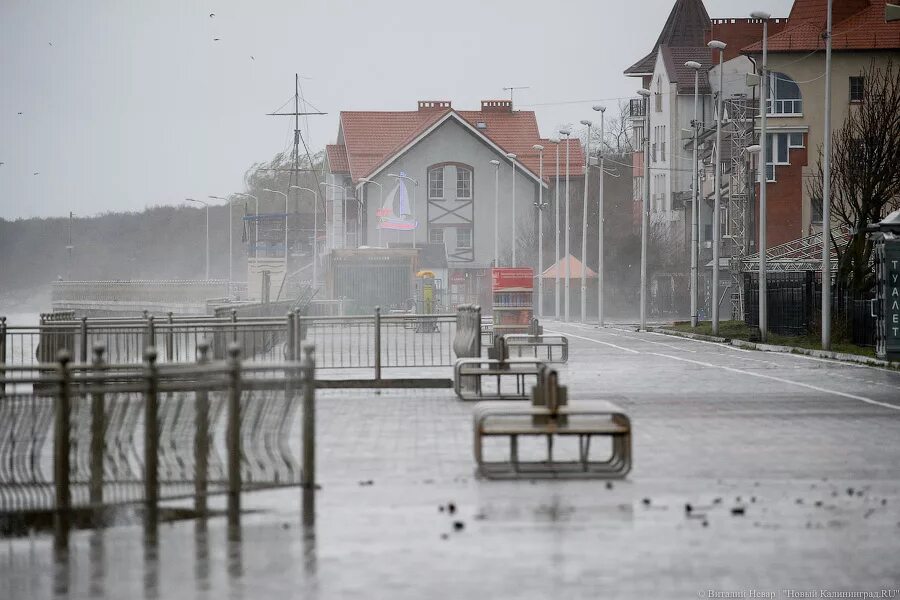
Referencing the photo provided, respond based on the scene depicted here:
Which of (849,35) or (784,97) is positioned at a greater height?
(849,35)

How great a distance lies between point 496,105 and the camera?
10744 centimetres

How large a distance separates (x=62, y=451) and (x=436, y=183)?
8639 centimetres

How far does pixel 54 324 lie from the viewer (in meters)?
24.8

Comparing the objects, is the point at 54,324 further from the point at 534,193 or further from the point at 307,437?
the point at 534,193

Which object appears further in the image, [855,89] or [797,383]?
[855,89]

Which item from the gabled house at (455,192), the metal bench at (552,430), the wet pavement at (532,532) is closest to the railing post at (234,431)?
the wet pavement at (532,532)

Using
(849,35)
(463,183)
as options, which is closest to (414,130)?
(463,183)

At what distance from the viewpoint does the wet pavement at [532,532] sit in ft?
27.2

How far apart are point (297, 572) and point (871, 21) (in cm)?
7318

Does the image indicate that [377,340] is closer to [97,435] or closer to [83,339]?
[83,339]

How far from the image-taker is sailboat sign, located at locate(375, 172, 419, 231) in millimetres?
87875

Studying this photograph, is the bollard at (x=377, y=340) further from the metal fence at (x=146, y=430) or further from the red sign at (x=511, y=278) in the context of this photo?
the red sign at (x=511, y=278)

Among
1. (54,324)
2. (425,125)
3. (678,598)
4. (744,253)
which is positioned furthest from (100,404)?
(425,125)

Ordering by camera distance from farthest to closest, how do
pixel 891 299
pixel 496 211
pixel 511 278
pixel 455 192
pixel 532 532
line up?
pixel 455 192
pixel 496 211
pixel 511 278
pixel 891 299
pixel 532 532
